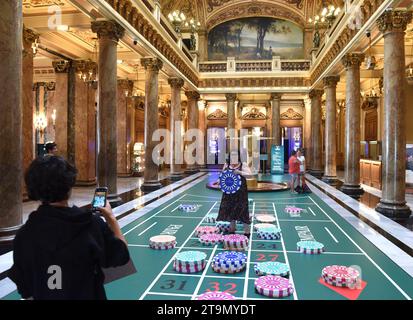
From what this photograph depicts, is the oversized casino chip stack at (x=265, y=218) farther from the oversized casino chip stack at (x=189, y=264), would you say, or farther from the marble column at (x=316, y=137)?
the marble column at (x=316, y=137)

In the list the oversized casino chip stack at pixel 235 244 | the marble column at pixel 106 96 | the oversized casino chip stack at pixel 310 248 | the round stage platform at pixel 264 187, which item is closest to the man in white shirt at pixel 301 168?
the round stage platform at pixel 264 187

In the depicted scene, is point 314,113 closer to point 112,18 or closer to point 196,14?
point 196,14

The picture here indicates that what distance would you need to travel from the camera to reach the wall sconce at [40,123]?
1702cm

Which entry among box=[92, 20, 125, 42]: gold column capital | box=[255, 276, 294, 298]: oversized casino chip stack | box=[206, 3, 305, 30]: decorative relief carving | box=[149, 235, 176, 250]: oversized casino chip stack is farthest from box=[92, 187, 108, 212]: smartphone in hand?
box=[206, 3, 305, 30]: decorative relief carving

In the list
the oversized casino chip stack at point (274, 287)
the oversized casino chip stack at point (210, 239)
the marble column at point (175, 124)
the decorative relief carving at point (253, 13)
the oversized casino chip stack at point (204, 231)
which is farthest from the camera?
the decorative relief carving at point (253, 13)

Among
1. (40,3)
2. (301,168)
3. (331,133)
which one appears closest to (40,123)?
(40,3)

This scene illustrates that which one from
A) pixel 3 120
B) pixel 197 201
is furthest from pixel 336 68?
pixel 3 120

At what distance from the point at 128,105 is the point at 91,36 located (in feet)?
21.7

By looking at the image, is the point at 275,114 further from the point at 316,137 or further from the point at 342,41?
the point at 342,41

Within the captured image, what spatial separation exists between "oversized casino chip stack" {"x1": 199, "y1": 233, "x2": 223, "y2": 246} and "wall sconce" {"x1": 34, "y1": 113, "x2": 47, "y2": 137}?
13.9m

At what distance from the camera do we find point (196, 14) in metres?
22.6

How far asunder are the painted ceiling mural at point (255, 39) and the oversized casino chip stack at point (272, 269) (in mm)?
21596

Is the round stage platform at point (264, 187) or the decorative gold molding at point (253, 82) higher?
the decorative gold molding at point (253, 82)

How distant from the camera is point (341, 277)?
4.06m
